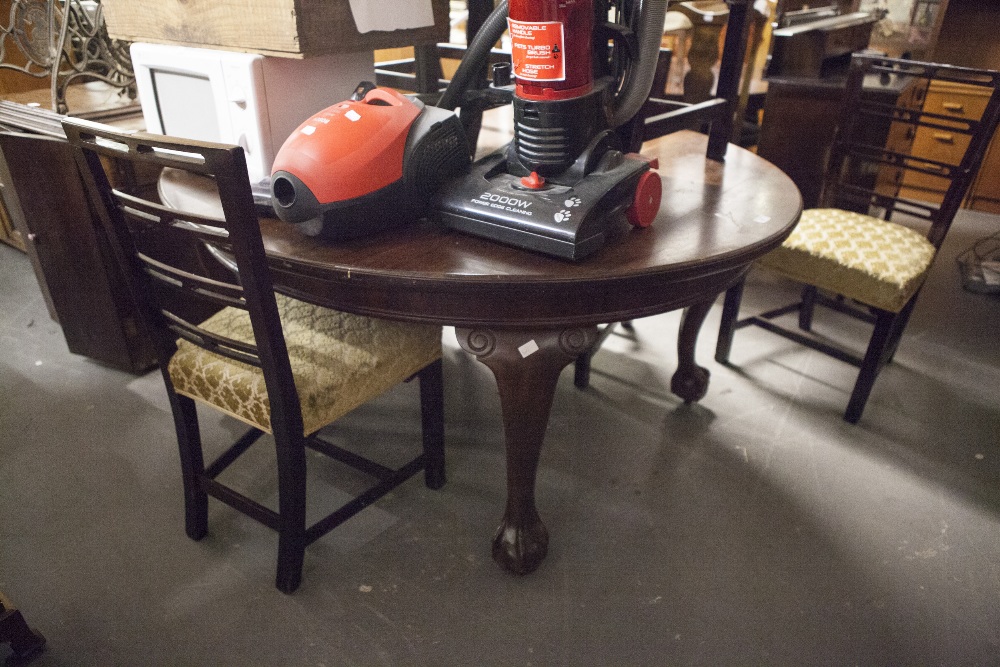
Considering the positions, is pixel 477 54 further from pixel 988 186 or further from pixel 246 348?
pixel 988 186

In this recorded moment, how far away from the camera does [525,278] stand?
991 millimetres

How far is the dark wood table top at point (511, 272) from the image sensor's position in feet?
3.32

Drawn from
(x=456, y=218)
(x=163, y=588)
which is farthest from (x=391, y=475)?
(x=456, y=218)

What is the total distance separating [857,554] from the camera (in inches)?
60.2

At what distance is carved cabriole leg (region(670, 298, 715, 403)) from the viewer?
1.86 m

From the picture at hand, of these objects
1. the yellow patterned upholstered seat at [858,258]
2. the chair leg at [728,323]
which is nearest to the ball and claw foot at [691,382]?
the chair leg at [728,323]

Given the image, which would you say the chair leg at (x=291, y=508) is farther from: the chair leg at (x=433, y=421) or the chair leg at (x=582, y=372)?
the chair leg at (x=582, y=372)

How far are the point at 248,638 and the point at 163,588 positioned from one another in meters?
0.26

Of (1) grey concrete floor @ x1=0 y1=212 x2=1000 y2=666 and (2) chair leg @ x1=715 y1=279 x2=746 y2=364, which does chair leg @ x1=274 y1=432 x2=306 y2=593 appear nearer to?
(1) grey concrete floor @ x1=0 y1=212 x2=1000 y2=666

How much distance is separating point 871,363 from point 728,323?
434 millimetres

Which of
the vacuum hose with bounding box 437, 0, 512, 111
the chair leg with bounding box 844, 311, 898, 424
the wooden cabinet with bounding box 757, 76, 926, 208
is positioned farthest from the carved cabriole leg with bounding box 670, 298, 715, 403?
the wooden cabinet with bounding box 757, 76, 926, 208

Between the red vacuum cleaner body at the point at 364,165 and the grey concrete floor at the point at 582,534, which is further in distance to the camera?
the grey concrete floor at the point at 582,534

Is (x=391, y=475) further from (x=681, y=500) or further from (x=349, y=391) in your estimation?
(x=681, y=500)

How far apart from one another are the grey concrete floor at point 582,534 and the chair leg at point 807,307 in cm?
21
